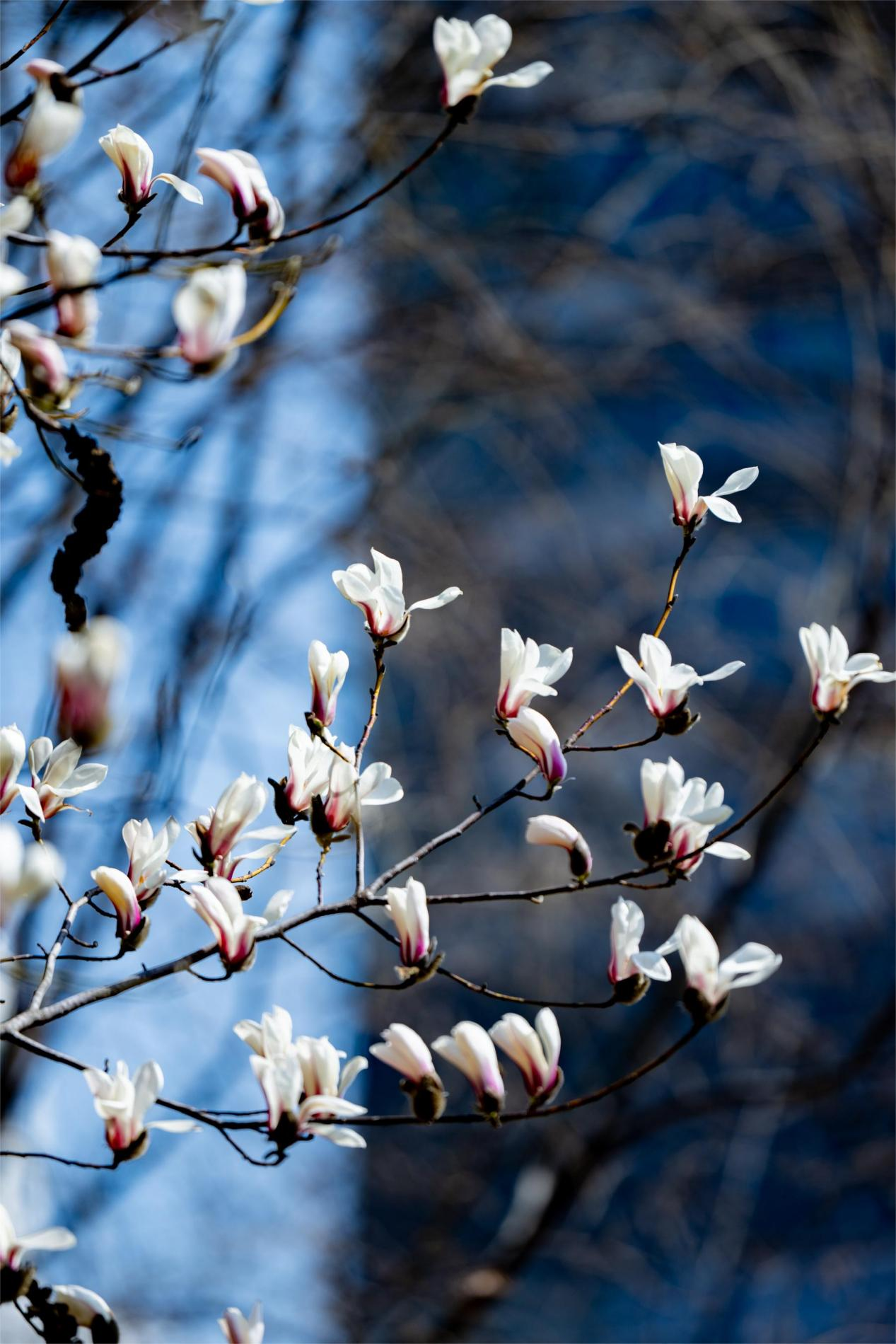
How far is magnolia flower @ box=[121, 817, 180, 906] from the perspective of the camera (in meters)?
0.78

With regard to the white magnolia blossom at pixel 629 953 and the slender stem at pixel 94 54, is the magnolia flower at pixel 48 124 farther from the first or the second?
the white magnolia blossom at pixel 629 953

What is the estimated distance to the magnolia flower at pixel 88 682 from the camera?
22.3 inches

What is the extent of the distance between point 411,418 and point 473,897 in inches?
80.8

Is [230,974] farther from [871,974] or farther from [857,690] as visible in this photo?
[871,974]

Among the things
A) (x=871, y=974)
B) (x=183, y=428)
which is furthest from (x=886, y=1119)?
(x=183, y=428)

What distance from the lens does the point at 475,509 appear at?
5.41 metres

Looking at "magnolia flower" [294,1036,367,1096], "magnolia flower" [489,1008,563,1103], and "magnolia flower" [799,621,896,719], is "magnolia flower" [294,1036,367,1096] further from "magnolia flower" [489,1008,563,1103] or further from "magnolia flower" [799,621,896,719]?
"magnolia flower" [799,621,896,719]

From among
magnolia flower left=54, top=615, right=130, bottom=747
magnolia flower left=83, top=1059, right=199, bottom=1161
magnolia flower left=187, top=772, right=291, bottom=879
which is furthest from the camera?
magnolia flower left=187, top=772, right=291, bottom=879

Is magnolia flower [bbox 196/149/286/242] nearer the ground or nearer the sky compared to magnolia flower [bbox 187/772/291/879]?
nearer the sky

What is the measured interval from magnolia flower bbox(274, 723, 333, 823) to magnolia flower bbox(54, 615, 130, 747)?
219 mm

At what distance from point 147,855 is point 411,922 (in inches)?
6.6

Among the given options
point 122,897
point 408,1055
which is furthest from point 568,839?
point 122,897

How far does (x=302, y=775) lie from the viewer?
0.80 meters

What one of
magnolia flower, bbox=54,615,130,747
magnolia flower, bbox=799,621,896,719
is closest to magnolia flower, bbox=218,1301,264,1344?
magnolia flower, bbox=54,615,130,747
